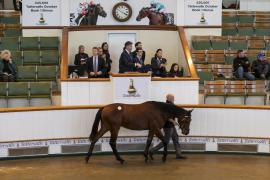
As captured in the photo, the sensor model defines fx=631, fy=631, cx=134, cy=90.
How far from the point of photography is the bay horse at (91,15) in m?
18.4

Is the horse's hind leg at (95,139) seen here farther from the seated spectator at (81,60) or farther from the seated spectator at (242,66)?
the seated spectator at (242,66)

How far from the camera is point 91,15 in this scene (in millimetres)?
18422

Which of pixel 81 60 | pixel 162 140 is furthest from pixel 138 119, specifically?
pixel 81 60

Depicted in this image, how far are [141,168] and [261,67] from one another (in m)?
6.46

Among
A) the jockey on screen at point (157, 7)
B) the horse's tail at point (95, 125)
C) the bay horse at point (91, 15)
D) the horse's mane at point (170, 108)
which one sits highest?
the jockey on screen at point (157, 7)

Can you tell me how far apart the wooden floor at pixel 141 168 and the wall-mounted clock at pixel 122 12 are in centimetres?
663

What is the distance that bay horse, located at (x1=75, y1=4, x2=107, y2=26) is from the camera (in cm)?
1838

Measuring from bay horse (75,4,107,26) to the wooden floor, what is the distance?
6.60 metres

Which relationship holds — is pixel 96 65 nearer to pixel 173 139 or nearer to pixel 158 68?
pixel 158 68

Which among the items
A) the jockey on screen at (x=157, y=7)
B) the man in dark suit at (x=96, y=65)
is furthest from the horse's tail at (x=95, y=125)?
the jockey on screen at (x=157, y=7)

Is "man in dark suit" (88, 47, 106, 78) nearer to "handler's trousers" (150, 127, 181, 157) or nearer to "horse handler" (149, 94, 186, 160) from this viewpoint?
"horse handler" (149, 94, 186, 160)

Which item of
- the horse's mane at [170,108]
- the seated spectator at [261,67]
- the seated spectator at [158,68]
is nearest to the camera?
the horse's mane at [170,108]

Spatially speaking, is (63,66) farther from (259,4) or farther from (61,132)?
(259,4)

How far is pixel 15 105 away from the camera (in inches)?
598
